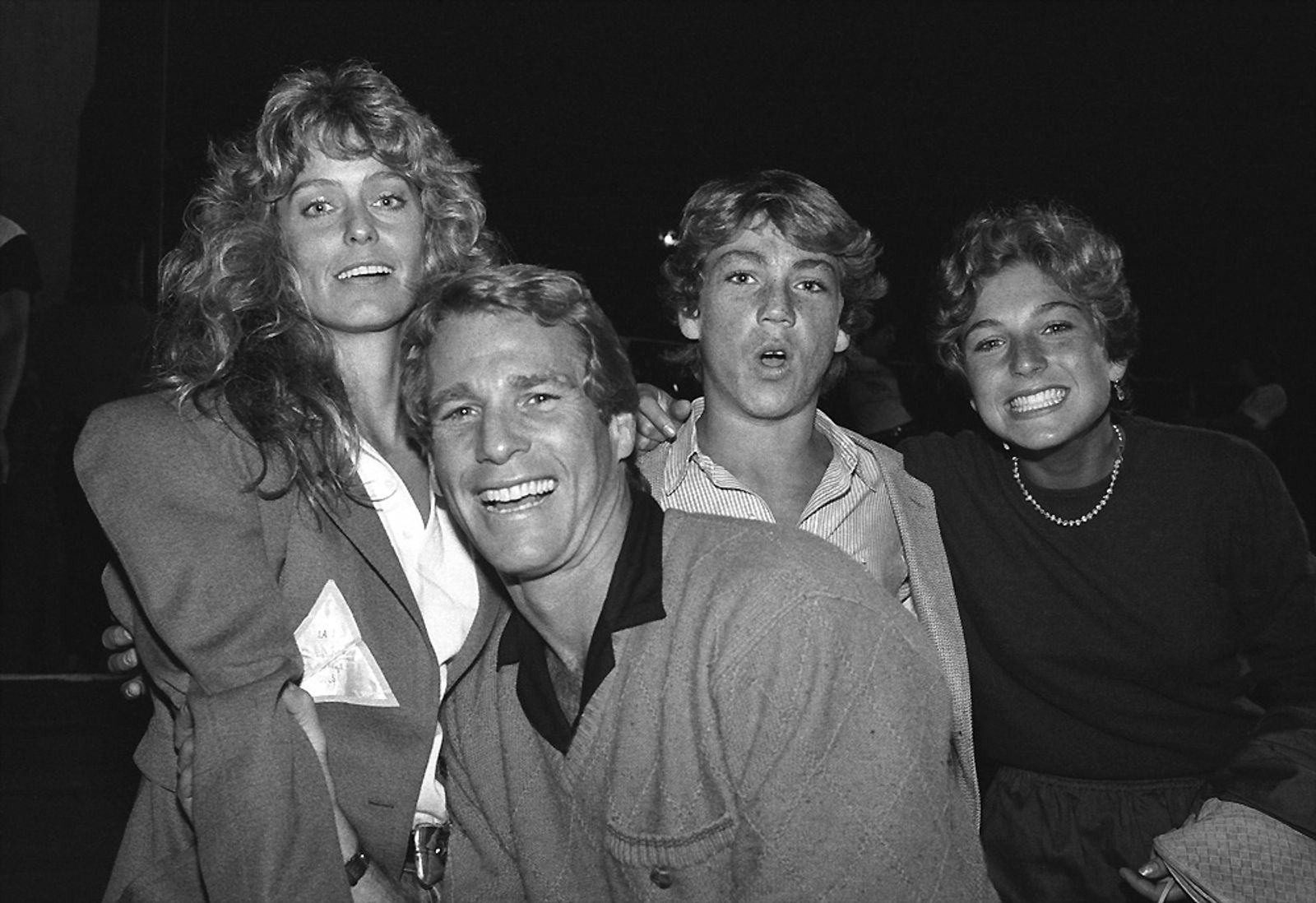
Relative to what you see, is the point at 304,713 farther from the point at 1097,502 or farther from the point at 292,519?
the point at 1097,502

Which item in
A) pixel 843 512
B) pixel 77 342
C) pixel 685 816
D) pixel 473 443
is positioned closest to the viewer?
pixel 685 816

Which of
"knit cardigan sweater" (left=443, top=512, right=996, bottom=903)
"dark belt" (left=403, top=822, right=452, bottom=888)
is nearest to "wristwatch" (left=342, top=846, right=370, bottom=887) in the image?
"dark belt" (left=403, top=822, right=452, bottom=888)

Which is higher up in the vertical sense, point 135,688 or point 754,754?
point 754,754

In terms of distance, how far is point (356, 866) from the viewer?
68.6 inches

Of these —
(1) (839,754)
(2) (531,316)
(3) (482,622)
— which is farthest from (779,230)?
(1) (839,754)

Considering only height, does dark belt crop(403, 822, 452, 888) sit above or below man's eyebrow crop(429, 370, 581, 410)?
below

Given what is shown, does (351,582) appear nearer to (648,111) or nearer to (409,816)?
(409,816)

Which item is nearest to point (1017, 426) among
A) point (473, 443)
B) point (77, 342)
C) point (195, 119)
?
point (473, 443)

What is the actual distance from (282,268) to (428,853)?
1.07m

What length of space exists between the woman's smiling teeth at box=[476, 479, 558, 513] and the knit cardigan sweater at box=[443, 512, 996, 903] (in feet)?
0.65

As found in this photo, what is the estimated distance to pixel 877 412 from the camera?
5.07 m

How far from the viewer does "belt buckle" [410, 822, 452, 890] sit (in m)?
1.91

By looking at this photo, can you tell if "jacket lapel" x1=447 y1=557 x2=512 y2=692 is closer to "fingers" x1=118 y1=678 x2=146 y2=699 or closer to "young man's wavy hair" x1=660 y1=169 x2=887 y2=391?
"fingers" x1=118 y1=678 x2=146 y2=699

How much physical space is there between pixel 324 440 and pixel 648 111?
6214mm
